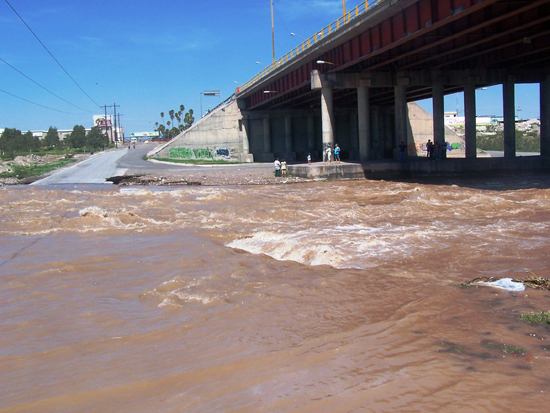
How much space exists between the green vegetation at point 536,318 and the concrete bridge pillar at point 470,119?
38.0m

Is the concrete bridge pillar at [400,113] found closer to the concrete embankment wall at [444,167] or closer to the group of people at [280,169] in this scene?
the concrete embankment wall at [444,167]

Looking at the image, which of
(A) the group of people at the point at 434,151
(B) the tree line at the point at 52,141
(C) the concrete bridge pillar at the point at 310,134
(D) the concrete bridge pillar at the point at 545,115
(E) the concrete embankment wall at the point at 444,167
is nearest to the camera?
(E) the concrete embankment wall at the point at 444,167

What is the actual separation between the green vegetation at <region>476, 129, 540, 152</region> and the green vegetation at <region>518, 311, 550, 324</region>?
80025 mm

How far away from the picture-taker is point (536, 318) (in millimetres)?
6340

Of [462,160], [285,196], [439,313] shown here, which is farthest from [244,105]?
[439,313]

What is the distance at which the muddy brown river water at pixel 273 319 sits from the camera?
4844 millimetres

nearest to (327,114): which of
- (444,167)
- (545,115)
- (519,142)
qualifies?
(444,167)

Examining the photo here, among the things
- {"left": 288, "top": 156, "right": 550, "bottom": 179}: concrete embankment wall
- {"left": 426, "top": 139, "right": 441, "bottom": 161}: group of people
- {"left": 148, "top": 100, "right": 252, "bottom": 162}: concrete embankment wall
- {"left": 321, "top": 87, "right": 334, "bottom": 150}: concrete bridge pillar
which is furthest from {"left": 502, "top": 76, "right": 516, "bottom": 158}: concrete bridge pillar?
{"left": 148, "top": 100, "right": 252, "bottom": 162}: concrete embankment wall

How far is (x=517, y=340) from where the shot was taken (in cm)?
578

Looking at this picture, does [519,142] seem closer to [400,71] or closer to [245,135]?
[245,135]

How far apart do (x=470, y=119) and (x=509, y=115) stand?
3.91m

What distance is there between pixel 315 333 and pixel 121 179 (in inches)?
1345

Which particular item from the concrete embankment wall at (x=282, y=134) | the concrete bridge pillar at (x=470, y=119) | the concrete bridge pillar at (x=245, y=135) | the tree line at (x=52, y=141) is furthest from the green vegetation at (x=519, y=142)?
the tree line at (x=52, y=141)

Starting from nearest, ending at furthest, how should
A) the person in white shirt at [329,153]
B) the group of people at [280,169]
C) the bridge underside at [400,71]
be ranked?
the bridge underside at [400,71] → the group of people at [280,169] → the person in white shirt at [329,153]
